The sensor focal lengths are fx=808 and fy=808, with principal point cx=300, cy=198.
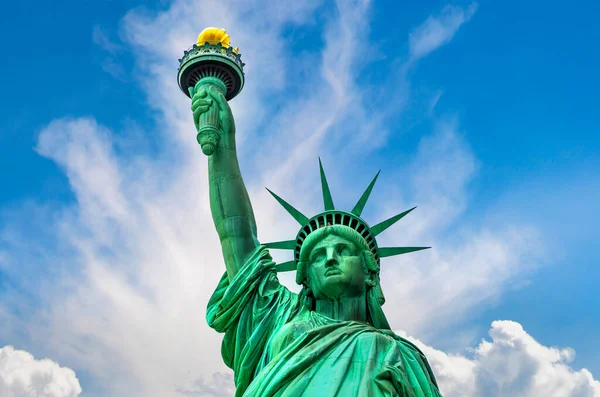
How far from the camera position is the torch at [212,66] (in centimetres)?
1195

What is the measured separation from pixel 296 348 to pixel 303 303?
1405 mm

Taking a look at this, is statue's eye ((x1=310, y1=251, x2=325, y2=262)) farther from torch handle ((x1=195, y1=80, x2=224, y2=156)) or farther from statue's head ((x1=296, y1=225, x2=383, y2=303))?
torch handle ((x1=195, y1=80, x2=224, y2=156))

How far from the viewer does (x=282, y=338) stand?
864cm

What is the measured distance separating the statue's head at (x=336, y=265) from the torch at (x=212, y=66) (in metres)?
3.40

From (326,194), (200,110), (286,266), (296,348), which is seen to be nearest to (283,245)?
(286,266)

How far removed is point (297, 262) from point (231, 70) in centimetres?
363

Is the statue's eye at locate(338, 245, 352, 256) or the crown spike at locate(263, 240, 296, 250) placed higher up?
the crown spike at locate(263, 240, 296, 250)

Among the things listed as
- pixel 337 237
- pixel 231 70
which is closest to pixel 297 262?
pixel 337 237

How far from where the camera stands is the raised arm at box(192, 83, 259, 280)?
34.6 ft

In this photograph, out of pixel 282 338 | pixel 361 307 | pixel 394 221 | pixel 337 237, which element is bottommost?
pixel 282 338

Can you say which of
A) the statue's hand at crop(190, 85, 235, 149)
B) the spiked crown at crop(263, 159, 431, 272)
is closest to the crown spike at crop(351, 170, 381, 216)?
the spiked crown at crop(263, 159, 431, 272)

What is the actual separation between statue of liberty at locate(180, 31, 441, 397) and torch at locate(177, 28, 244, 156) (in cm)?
8

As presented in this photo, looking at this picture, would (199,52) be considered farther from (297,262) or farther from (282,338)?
(282,338)

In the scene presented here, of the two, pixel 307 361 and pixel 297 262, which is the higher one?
pixel 297 262
